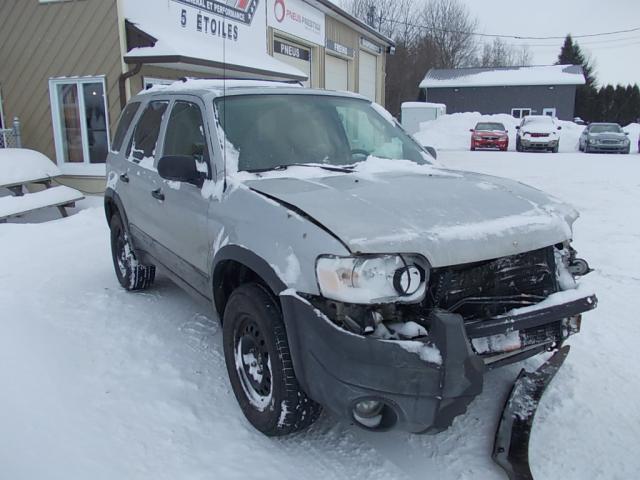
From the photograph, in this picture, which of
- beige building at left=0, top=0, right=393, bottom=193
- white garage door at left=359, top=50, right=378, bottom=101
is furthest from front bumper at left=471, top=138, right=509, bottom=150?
beige building at left=0, top=0, right=393, bottom=193

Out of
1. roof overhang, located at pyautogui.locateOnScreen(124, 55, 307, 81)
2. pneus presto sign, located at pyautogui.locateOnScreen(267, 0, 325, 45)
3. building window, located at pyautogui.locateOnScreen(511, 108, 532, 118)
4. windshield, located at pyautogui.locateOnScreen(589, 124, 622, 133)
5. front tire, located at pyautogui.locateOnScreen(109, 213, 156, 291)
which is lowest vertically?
front tire, located at pyautogui.locateOnScreen(109, 213, 156, 291)

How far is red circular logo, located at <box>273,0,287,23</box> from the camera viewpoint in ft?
52.3

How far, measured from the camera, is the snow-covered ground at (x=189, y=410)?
112 inches

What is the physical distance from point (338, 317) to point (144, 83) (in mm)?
10139

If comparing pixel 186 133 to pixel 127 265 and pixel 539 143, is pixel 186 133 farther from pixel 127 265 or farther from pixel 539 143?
pixel 539 143

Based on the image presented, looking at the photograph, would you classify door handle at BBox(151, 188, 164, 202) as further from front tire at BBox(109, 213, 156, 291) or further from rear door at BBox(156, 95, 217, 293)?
front tire at BBox(109, 213, 156, 291)

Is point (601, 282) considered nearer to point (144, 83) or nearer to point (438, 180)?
point (438, 180)

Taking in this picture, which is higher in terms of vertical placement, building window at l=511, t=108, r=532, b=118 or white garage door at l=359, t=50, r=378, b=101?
white garage door at l=359, t=50, r=378, b=101

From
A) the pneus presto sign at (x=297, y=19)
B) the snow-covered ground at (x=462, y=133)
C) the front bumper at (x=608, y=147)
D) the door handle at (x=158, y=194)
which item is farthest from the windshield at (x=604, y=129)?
the door handle at (x=158, y=194)

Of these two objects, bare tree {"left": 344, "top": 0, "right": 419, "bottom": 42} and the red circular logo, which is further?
bare tree {"left": 344, "top": 0, "right": 419, "bottom": 42}

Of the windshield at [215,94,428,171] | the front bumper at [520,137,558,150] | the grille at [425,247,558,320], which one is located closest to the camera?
the grille at [425,247,558,320]

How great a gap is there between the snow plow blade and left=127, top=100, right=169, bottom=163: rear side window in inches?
130

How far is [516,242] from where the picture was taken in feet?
9.07

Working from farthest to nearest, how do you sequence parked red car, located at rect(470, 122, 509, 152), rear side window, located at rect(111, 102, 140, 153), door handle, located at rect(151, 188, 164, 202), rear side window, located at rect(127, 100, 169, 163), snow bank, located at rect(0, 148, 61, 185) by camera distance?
parked red car, located at rect(470, 122, 509, 152), snow bank, located at rect(0, 148, 61, 185), rear side window, located at rect(111, 102, 140, 153), rear side window, located at rect(127, 100, 169, 163), door handle, located at rect(151, 188, 164, 202)
